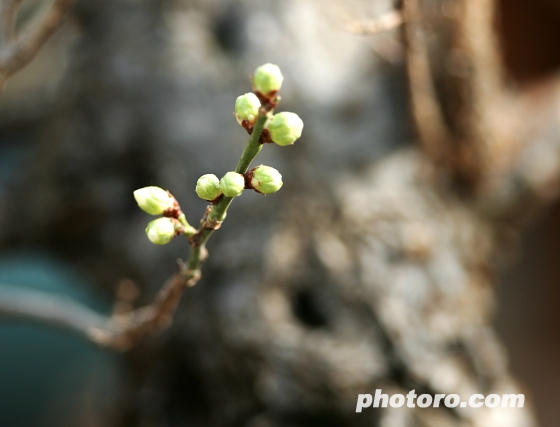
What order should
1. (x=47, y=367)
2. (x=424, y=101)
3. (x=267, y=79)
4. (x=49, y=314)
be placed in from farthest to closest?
1. (x=47, y=367)
2. (x=424, y=101)
3. (x=49, y=314)
4. (x=267, y=79)

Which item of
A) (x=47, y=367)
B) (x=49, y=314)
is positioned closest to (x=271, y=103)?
(x=49, y=314)

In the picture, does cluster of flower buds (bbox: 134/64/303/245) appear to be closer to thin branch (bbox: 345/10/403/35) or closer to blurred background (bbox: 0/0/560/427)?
thin branch (bbox: 345/10/403/35)

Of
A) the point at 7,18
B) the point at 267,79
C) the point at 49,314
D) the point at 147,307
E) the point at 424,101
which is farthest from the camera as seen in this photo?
the point at 424,101

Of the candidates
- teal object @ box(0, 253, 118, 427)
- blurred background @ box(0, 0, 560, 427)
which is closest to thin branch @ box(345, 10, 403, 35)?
blurred background @ box(0, 0, 560, 427)

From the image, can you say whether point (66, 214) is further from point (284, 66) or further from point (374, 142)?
point (374, 142)

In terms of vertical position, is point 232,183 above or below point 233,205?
below

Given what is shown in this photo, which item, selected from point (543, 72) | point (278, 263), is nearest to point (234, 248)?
point (278, 263)

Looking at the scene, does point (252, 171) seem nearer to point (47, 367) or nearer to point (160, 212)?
point (160, 212)

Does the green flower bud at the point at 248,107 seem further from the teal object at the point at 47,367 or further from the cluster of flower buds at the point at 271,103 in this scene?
the teal object at the point at 47,367
